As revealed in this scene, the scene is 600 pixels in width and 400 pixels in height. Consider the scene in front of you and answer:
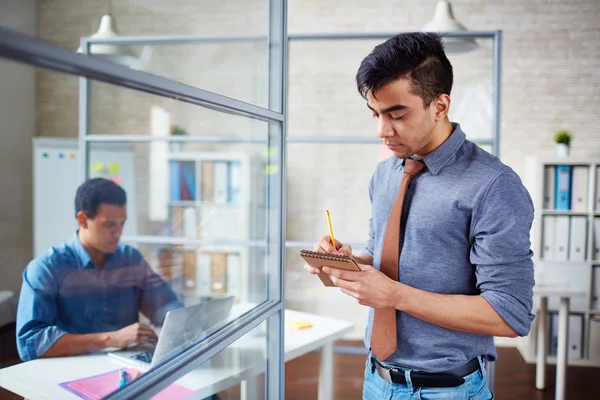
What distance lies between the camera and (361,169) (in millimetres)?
3400

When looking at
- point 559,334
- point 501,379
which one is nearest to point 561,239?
point 559,334

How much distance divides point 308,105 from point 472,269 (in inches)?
146

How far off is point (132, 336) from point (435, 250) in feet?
2.41

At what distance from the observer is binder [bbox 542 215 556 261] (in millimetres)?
4211

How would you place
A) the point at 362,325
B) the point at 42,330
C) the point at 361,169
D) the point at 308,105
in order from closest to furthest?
the point at 42,330, the point at 361,169, the point at 362,325, the point at 308,105

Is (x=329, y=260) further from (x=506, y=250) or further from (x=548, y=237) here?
(x=548, y=237)

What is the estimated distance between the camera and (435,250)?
50.9 inches

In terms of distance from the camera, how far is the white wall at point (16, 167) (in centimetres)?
75

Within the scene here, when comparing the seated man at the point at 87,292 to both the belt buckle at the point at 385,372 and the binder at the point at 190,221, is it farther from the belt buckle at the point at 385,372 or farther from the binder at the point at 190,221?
the binder at the point at 190,221

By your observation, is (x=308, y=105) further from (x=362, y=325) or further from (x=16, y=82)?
(x=16, y=82)

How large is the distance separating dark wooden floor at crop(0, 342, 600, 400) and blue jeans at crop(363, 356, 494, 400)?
2170 mm

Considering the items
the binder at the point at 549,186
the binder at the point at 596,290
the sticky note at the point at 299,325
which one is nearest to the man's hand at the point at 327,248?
the sticky note at the point at 299,325

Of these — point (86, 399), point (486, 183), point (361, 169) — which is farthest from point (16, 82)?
point (361, 169)

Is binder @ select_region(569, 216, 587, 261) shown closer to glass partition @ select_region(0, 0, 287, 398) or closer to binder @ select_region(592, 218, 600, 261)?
binder @ select_region(592, 218, 600, 261)
